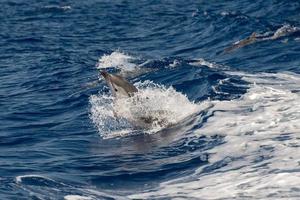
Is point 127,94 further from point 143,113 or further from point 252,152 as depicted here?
point 252,152

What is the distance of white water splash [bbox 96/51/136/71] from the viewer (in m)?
24.5

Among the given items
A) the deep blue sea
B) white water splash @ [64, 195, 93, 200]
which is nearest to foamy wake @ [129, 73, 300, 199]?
the deep blue sea

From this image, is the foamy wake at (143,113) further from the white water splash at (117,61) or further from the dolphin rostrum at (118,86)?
the white water splash at (117,61)

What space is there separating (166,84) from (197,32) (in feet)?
34.7

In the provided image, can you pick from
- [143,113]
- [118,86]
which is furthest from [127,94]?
[143,113]

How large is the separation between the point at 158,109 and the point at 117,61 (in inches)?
355

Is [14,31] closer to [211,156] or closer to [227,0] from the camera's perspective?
[227,0]

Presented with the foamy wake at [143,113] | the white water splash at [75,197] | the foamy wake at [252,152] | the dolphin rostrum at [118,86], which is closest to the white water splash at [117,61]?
the foamy wake at [143,113]

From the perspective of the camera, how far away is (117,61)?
25.7 metres

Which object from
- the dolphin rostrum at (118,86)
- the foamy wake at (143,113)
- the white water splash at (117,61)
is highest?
the dolphin rostrum at (118,86)

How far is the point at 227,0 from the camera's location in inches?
1576

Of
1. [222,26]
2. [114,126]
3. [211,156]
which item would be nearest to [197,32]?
[222,26]

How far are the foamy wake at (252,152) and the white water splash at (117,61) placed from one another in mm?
6762

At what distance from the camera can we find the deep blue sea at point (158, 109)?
11969 mm
